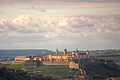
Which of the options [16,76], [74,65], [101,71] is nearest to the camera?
[16,76]

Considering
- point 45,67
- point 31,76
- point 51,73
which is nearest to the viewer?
point 31,76

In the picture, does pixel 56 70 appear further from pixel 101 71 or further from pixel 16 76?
pixel 16 76

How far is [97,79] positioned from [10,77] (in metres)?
30.4

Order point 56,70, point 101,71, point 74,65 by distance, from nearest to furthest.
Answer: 1. point 101,71
2. point 56,70
3. point 74,65

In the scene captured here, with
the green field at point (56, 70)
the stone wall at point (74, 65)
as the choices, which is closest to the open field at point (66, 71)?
the green field at point (56, 70)

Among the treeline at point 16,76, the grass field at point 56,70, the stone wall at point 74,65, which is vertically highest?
the stone wall at point 74,65

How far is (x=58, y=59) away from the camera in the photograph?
196250 millimetres

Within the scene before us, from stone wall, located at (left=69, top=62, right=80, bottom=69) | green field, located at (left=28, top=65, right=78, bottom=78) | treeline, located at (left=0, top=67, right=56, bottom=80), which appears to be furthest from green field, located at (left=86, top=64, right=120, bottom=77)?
treeline, located at (left=0, top=67, right=56, bottom=80)

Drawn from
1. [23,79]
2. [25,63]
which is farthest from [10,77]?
[25,63]

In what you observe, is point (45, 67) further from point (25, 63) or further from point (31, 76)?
point (31, 76)

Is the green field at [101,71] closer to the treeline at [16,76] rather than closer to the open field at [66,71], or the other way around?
the open field at [66,71]

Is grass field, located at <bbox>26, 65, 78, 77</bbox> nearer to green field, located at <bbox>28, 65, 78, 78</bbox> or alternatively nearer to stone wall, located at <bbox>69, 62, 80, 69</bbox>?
green field, located at <bbox>28, 65, 78, 78</bbox>

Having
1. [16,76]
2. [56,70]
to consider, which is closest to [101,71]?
[56,70]

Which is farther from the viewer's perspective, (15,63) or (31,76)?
(15,63)
